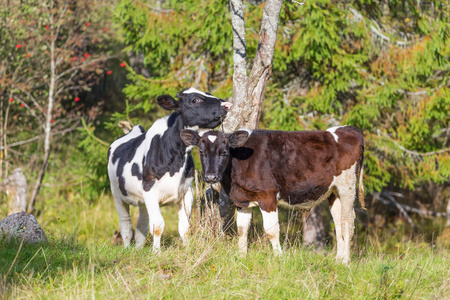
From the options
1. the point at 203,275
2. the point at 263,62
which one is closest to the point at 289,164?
the point at 263,62

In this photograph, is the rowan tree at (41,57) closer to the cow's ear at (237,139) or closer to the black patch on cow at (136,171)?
the black patch on cow at (136,171)

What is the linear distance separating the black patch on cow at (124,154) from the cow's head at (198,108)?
3.07 feet

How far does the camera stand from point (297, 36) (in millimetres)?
10711

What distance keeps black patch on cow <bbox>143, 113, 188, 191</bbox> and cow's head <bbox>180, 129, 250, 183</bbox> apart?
12.1 inches

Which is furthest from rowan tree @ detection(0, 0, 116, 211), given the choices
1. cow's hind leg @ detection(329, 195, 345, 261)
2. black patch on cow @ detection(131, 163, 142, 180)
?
cow's hind leg @ detection(329, 195, 345, 261)

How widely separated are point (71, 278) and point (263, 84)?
372cm

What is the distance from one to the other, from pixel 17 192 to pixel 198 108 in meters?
7.87

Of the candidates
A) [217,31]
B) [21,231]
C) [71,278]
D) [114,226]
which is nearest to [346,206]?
[71,278]

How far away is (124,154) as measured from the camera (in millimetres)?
7715

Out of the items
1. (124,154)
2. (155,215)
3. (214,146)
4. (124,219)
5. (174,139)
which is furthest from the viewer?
(124,219)

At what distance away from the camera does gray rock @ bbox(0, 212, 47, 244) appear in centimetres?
684

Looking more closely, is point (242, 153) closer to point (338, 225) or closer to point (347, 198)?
point (347, 198)

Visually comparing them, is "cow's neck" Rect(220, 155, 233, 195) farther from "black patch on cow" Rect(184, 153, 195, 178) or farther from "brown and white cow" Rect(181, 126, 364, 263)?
"black patch on cow" Rect(184, 153, 195, 178)

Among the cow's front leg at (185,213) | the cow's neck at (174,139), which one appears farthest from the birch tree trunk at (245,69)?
the cow's front leg at (185,213)
